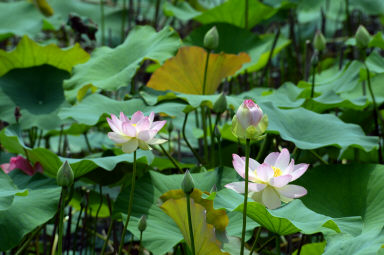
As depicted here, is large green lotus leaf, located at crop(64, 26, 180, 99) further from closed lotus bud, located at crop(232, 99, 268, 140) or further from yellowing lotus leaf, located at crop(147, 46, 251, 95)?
closed lotus bud, located at crop(232, 99, 268, 140)

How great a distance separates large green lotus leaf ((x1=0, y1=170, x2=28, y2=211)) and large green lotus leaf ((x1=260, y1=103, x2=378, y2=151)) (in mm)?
519

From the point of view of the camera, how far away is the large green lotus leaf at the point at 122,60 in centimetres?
157

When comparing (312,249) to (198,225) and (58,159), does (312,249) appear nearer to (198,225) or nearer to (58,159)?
(198,225)

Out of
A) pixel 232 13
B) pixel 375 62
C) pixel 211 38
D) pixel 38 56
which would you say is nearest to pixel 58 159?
Result: pixel 211 38

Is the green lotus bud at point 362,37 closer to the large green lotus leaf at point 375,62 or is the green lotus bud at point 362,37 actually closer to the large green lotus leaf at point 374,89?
the large green lotus leaf at point 375,62

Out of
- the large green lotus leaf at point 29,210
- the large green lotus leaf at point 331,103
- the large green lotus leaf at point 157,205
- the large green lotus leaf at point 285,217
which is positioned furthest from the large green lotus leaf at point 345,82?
the large green lotus leaf at point 29,210

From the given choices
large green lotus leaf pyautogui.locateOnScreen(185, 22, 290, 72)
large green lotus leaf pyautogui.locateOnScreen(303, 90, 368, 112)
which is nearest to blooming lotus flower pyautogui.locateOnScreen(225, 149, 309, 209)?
large green lotus leaf pyautogui.locateOnScreen(303, 90, 368, 112)

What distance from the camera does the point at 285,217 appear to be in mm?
915

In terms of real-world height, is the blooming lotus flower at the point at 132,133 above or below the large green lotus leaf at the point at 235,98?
above

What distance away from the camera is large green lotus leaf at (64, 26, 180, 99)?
1572 millimetres

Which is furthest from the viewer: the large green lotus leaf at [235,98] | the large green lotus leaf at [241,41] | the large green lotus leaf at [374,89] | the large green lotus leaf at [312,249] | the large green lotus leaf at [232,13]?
the large green lotus leaf at [232,13]

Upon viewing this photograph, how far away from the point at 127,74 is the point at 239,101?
12.9 inches

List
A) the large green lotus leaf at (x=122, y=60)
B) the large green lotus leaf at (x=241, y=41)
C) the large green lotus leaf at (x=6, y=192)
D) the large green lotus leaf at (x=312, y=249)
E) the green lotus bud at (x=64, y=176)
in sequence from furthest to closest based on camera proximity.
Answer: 1. the large green lotus leaf at (x=241, y=41)
2. the large green lotus leaf at (x=122, y=60)
3. the large green lotus leaf at (x=312, y=249)
4. the large green lotus leaf at (x=6, y=192)
5. the green lotus bud at (x=64, y=176)

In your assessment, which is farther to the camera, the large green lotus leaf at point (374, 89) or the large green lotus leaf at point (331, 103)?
the large green lotus leaf at point (374, 89)
